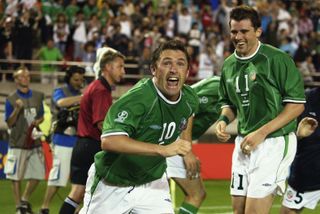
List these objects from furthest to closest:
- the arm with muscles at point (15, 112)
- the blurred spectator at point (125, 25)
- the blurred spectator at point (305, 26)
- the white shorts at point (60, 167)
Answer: the blurred spectator at point (305, 26)
the blurred spectator at point (125, 25)
the arm with muscles at point (15, 112)
the white shorts at point (60, 167)

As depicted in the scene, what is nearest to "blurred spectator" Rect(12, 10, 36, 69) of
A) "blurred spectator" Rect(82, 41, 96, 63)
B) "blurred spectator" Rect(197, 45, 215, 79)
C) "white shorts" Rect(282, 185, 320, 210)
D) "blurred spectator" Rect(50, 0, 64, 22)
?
"blurred spectator" Rect(82, 41, 96, 63)

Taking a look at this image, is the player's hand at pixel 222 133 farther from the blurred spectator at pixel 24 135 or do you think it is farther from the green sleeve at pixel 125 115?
the blurred spectator at pixel 24 135

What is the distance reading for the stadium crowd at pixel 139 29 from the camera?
797 inches

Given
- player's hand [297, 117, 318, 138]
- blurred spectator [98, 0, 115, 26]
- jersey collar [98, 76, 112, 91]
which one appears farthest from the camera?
blurred spectator [98, 0, 115, 26]

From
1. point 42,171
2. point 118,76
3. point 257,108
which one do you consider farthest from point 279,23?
point 257,108

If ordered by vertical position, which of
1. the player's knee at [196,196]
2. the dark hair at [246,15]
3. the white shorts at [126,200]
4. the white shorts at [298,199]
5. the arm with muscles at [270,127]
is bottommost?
the player's knee at [196,196]

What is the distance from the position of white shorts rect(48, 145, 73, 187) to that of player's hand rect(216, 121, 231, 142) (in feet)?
13.3

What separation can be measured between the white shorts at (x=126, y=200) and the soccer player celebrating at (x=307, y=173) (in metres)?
2.18

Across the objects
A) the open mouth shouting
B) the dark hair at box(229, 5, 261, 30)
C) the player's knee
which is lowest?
the player's knee

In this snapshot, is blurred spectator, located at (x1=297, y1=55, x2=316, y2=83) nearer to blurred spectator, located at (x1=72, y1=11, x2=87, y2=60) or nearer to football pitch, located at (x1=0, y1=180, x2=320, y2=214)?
blurred spectator, located at (x1=72, y1=11, x2=87, y2=60)

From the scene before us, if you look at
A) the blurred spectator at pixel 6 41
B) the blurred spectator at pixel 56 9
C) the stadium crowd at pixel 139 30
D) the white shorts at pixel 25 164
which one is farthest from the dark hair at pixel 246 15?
the blurred spectator at pixel 56 9

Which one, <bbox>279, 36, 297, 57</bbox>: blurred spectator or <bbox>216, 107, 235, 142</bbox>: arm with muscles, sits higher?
<bbox>216, 107, 235, 142</bbox>: arm with muscles

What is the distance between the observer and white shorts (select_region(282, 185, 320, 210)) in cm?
894

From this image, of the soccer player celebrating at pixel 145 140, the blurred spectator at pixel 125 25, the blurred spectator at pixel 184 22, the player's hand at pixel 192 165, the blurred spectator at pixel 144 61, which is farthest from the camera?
the blurred spectator at pixel 184 22
